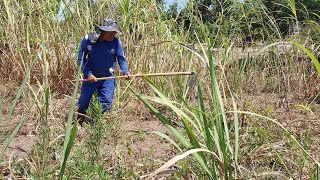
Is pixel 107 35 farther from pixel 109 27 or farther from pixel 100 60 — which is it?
pixel 100 60

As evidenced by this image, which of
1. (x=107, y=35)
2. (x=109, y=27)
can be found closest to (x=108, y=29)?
(x=109, y=27)

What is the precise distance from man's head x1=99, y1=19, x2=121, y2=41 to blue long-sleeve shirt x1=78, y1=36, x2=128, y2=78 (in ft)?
0.25

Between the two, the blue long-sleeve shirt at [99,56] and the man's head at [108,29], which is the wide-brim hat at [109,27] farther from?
the blue long-sleeve shirt at [99,56]

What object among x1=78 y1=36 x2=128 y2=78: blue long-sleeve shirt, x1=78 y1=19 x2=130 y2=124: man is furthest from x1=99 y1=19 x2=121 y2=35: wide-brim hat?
x1=78 y1=36 x2=128 y2=78: blue long-sleeve shirt

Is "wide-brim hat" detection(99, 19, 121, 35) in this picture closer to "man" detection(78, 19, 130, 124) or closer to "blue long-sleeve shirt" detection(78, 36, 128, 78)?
"man" detection(78, 19, 130, 124)

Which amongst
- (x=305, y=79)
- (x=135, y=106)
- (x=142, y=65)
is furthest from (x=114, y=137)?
(x=305, y=79)

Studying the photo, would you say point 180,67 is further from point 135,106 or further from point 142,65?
point 135,106

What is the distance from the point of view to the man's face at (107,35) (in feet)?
13.5

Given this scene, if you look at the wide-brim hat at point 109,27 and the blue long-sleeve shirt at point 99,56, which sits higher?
the wide-brim hat at point 109,27

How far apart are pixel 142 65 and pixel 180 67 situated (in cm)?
44

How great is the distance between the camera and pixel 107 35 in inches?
164

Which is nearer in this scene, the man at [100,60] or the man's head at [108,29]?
the man's head at [108,29]

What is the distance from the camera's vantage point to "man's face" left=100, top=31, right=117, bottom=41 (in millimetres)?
4129

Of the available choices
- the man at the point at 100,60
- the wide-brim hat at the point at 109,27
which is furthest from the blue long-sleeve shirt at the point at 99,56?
the wide-brim hat at the point at 109,27
